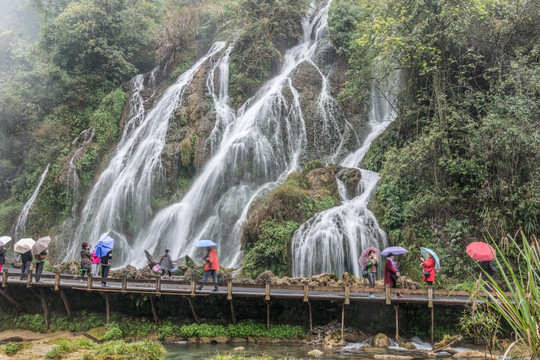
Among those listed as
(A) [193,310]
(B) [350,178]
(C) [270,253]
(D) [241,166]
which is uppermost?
(D) [241,166]

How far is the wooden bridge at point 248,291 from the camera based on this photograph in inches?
557

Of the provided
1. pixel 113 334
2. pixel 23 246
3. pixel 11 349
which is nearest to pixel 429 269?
pixel 113 334

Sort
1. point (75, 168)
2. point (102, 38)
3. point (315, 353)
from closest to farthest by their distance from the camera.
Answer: point (315, 353), point (75, 168), point (102, 38)

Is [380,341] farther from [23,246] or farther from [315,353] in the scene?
[23,246]

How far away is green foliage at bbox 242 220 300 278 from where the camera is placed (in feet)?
62.3

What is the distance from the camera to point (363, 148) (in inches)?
1062

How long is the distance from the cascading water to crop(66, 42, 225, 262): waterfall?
4.55ft

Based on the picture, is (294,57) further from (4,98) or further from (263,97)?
(4,98)

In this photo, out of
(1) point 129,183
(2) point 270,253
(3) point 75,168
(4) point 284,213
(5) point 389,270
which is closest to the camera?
(5) point 389,270

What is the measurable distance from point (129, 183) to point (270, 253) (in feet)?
42.1

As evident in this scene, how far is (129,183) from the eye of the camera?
28.3m

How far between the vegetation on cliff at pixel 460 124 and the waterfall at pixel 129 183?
45.3 feet

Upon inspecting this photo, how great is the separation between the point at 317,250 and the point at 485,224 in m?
6.21

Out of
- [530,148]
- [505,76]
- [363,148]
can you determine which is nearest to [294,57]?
[363,148]
